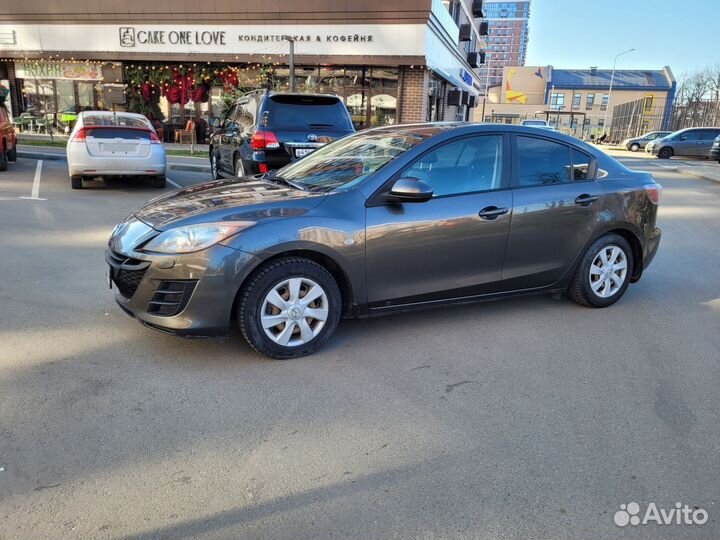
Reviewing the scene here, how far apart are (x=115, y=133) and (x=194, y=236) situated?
7.98 metres

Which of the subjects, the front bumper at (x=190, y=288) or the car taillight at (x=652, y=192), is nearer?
the front bumper at (x=190, y=288)

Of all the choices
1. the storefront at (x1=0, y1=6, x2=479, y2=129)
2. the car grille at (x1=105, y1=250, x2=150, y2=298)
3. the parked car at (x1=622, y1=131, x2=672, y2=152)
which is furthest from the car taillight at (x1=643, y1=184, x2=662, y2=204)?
the parked car at (x1=622, y1=131, x2=672, y2=152)

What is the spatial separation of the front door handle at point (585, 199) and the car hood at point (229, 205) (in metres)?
2.25

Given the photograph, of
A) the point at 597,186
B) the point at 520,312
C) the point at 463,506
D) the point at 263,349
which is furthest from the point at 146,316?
the point at 597,186

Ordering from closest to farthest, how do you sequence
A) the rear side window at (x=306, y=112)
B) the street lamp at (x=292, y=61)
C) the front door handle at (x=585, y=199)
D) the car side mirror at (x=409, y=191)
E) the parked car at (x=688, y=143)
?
1. the car side mirror at (x=409, y=191)
2. the front door handle at (x=585, y=199)
3. the rear side window at (x=306, y=112)
4. the street lamp at (x=292, y=61)
5. the parked car at (x=688, y=143)

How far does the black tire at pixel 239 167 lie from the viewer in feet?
30.8

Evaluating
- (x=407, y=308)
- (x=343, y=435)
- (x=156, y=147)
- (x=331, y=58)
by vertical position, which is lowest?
(x=343, y=435)

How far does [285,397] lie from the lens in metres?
3.47

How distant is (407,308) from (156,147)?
837 cm

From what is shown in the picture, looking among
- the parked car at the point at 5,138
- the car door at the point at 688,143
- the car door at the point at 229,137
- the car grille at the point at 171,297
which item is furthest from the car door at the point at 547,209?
the car door at the point at 688,143

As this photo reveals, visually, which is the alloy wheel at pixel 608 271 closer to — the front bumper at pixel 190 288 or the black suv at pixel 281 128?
the front bumper at pixel 190 288

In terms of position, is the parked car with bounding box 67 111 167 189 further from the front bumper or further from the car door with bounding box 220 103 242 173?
the front bumper

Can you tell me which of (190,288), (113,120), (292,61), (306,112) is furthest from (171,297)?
(292,61)

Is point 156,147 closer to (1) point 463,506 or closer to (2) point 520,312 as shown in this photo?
(2) point 520,312
